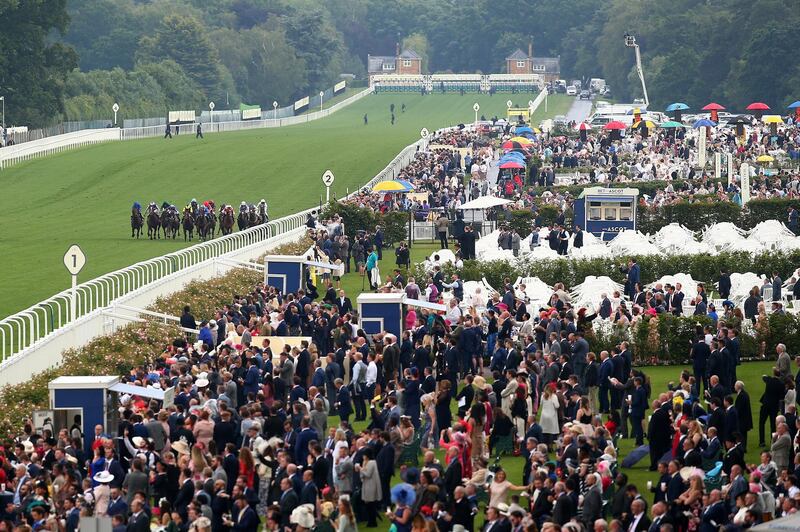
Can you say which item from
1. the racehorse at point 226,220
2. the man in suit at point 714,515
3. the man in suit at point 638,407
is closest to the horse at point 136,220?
the racehorse at point 226,220

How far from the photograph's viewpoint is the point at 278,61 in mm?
131750


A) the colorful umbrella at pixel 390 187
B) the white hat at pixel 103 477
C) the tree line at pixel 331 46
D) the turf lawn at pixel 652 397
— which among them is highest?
the tree line at pixel 331 46

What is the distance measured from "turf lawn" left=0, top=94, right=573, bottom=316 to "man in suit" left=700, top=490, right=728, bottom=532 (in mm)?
19990

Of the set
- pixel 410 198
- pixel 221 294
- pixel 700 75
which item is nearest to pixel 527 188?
pixel 410 198

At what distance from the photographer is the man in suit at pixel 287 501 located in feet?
56.5

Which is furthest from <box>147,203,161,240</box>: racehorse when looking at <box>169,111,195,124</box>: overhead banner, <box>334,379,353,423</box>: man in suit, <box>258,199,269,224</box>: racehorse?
<box>169,111,195,124</box>: overhead banner

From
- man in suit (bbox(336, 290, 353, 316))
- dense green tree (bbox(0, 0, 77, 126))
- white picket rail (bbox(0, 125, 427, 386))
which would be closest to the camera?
white picket rail (bbox(0, 125, 427, 386))

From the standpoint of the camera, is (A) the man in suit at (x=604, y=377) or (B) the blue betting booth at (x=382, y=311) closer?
(A) the man in suit at (x=604, y=377)

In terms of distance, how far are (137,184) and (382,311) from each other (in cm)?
3204

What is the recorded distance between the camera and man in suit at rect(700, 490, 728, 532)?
16078mm

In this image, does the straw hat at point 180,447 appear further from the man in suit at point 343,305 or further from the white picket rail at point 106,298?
the man in suit at point 343,305

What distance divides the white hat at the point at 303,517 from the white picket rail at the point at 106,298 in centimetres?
934

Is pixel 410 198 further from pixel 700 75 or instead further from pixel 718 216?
pixel 700 75

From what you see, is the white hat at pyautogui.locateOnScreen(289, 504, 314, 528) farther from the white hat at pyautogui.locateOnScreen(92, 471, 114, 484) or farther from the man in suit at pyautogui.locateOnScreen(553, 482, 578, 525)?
the white hat at pyautogui.locateOnScreen(92, 471, 114, 484)
